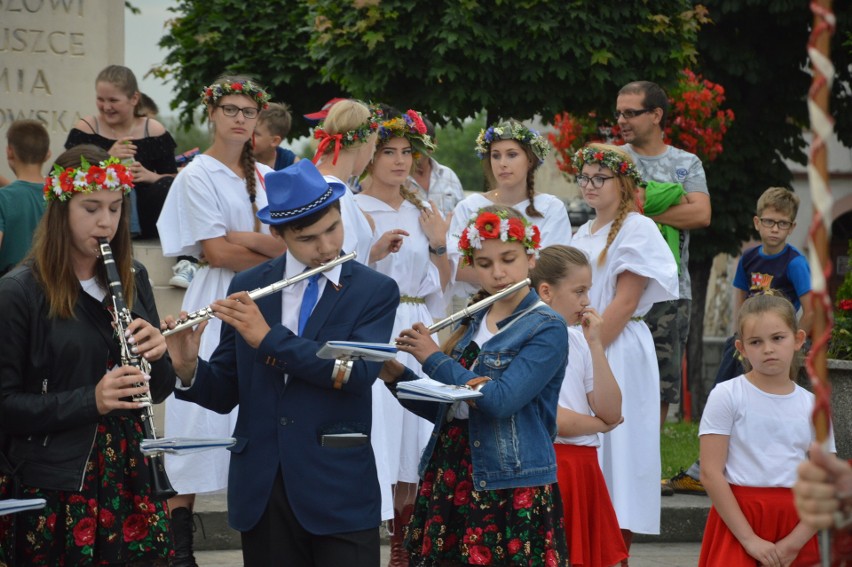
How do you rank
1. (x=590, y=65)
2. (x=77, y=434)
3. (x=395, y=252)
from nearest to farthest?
1. (x=77, y=434)
2. (x=395, y=252)
3. (x=590, y=65)

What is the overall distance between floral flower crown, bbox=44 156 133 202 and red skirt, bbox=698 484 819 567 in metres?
2.55

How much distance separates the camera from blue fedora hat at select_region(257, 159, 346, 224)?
4.41 meters

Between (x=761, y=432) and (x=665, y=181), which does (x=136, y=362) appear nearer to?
(x=761, y=432)

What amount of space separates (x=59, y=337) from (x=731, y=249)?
11773mm

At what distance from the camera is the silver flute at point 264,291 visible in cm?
437

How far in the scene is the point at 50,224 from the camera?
4305 millimetres

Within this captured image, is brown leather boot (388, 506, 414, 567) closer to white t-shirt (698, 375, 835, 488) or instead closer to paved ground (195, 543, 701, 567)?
paved ground (195, 543, 701, 567)

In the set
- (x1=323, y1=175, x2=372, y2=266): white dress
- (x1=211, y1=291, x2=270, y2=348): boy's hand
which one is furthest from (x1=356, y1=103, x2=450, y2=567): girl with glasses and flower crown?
(x1=211, y1=291, x2=270, y2=348): boy's hand

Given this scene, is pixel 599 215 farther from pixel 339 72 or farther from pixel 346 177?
pixel 339 72

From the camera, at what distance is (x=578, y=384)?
5562 mm

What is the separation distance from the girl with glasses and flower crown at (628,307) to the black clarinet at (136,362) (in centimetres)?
287

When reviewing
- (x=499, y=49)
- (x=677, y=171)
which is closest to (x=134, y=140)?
(x=677, y=171)

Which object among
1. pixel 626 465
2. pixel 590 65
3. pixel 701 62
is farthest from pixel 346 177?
pixel 701 62

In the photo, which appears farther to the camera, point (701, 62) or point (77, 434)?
point (701, 62)
